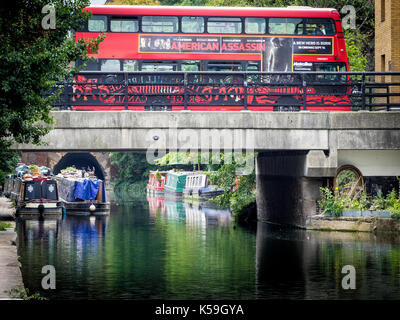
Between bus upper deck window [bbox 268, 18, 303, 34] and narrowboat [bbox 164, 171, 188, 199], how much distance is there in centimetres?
3551

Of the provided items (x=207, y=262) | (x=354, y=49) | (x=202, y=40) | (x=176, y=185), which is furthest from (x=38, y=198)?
(x=176, y=185)

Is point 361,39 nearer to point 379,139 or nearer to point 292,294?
point 379,139

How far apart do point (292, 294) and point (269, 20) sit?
59.5 ft

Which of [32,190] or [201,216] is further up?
[32,190]

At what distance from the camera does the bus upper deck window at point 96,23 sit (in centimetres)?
3275

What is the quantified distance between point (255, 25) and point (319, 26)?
8.86 feet

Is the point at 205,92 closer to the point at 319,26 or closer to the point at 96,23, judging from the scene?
the point at 96,23

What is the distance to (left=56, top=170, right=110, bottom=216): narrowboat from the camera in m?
45.0

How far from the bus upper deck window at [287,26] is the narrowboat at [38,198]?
15.4 meters

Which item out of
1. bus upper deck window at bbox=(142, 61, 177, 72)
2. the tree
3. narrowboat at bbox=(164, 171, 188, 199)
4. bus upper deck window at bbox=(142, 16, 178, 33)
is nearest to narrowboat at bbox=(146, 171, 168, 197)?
narrowboat at bbox=(164, 171, 188, 199)

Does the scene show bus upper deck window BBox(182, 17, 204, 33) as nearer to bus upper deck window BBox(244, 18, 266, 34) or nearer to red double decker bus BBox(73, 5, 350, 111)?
red double decker bus BBox(73, 5, 350, 111)

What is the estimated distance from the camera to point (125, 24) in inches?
1298

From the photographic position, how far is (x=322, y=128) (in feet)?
85.2

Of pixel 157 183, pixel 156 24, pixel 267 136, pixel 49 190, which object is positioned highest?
pixel 156 24
